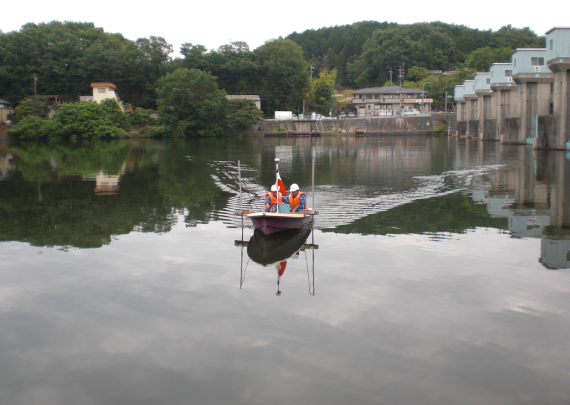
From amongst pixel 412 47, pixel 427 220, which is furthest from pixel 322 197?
pixel 412 47

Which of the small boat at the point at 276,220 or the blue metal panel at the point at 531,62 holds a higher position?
the blue metal panel at the point at 531,62

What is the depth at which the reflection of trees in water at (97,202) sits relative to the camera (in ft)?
55.5

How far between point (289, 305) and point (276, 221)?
16.0 feet

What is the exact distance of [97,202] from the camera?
22.1 meters

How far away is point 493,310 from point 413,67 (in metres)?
149

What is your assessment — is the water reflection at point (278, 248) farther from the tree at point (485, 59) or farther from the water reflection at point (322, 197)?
the tree at point (485, 59)

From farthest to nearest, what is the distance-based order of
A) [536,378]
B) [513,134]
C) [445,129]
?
[445,129], [513,134], [536,378]

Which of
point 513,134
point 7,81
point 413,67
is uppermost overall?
point 413,67

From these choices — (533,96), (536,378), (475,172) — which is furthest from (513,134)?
(536,378)

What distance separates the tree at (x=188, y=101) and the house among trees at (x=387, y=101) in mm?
42961

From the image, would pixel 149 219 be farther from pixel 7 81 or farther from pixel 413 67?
pixel 413 67

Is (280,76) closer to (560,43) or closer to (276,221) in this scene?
(560,43)

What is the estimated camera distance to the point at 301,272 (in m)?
12.6

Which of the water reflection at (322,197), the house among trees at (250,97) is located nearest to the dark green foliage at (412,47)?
the house among trees at (250,97)
